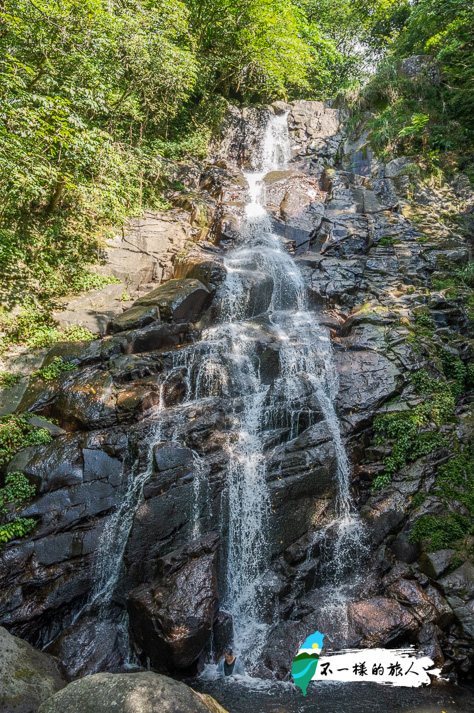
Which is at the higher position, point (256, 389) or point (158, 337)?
point (158, 337)

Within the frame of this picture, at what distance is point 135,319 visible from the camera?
1028 centimetres

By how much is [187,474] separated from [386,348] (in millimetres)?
5473

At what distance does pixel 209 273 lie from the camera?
12.1 meters

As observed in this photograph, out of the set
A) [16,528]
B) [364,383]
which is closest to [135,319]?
[16,528]

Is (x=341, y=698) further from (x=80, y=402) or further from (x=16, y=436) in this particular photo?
(x=16, y=436)

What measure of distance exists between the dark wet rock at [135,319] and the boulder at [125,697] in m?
8.08

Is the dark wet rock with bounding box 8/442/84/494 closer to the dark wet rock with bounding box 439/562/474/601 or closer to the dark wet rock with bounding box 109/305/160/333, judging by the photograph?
the dark wet rock with bounding box 109/305/160/333

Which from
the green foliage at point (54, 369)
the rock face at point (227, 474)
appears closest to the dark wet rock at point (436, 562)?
the rock face at point (227, 474)

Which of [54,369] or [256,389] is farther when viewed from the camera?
[256,389]

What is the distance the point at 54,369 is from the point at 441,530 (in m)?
8.41

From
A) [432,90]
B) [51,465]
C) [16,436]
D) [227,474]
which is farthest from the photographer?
[432,90]

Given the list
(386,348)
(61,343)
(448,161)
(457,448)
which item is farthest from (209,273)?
(448,161)

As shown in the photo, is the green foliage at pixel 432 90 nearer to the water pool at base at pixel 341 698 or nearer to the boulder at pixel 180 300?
the boulder at pixel 180 300

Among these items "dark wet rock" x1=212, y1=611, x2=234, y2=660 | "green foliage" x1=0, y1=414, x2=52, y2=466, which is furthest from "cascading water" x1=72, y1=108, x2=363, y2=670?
"green foliage" x1=0, y1=414, x2=52, y2=466
